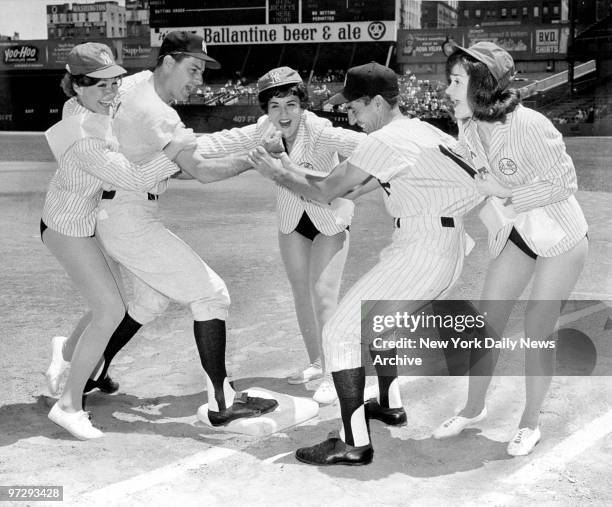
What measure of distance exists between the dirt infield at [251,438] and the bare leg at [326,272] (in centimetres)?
49

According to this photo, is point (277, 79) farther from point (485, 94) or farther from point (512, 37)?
point (512, 37)

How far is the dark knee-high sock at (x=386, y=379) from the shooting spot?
4.27 m

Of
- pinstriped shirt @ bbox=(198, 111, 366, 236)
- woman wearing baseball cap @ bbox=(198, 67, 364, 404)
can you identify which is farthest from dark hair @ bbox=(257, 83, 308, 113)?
pinstriped shirt @ bbox=(198, 111, 366, 236)

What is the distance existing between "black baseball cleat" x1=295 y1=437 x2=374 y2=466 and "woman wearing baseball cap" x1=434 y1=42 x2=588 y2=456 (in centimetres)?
67

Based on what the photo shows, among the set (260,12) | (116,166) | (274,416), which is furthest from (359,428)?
(260,12)

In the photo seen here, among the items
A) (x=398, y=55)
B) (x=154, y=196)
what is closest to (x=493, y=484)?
(x=154, y=196)

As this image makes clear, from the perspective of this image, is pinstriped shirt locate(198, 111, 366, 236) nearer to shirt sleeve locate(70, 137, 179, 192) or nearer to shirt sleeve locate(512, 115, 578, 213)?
shirt sleeve locate(70, 137, 179, 192)

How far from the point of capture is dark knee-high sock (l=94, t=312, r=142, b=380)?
4500 mm

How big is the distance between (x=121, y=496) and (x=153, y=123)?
5.67ft

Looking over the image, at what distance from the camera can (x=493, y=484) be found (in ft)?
11.4

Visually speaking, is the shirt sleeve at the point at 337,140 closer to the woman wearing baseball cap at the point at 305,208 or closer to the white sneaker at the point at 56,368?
the woman wearing baseball cap at the point at 305,208

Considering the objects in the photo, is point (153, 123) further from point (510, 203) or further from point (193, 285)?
point (510, 203)

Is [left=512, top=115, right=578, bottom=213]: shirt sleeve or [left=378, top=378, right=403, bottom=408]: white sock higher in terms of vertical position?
[left=512, top=115, right=578, bottom=213]: shirt sleeve

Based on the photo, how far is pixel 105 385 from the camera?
4.72 m
